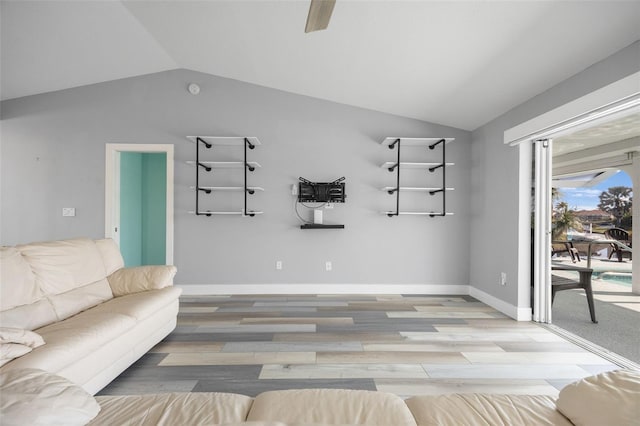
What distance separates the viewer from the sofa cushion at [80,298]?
2082 mm

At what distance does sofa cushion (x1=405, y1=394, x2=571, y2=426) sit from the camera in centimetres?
109

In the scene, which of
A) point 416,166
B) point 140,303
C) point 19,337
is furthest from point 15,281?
point 416,166

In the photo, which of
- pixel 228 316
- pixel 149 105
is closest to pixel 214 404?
pixel 228 316

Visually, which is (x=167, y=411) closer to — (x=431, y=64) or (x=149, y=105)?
(x=431, y=64)

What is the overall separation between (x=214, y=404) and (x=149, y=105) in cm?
428

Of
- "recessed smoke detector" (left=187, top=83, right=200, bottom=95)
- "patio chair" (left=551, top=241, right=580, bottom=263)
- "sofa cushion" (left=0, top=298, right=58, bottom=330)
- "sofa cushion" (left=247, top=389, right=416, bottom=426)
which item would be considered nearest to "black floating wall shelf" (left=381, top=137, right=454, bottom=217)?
"recessed smoke detector" (left=187, top=83, right=200, bottom=95)

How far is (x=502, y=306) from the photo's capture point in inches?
138

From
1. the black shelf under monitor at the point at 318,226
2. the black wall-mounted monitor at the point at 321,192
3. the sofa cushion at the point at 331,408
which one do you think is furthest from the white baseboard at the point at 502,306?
the sofa cushion at the point at 331,408

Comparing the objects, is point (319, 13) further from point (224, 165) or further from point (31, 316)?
point (224, 165)

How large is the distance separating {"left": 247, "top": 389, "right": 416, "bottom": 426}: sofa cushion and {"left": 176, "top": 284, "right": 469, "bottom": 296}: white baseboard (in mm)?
2957

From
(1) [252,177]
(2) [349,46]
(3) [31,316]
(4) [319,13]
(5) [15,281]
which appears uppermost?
(2) [349,46]

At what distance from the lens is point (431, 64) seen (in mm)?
2891

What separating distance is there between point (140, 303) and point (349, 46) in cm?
302

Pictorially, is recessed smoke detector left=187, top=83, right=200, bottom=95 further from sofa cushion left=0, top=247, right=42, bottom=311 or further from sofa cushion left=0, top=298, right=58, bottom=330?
sofa cushion left=0, top=298, right=58, bottom=330
